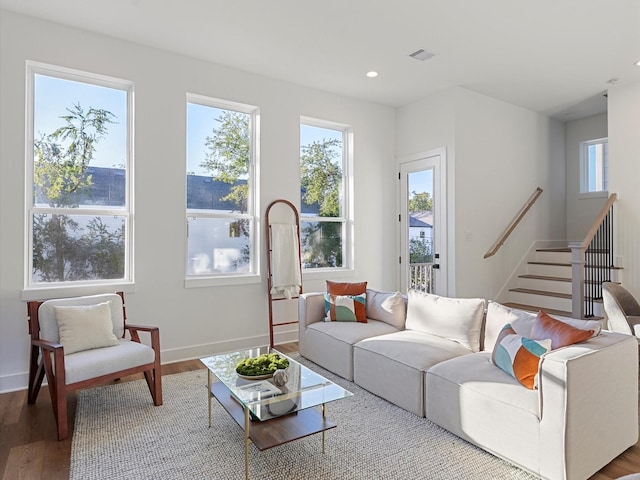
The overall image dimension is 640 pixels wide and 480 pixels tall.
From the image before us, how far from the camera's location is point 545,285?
5367 mm

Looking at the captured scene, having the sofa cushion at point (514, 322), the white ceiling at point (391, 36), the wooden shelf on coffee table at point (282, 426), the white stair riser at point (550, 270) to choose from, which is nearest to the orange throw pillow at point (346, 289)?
the sofa cushion at point (514, 322)

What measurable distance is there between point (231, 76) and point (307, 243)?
2.06 metres

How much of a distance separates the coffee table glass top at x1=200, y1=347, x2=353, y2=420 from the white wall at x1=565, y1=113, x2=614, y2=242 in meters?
5.74

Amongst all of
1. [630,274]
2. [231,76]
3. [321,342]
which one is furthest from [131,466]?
[630,274]

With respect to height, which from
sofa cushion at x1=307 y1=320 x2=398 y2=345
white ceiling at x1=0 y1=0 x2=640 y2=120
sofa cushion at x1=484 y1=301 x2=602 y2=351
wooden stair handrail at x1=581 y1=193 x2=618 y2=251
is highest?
white ceiling at x1=0 y1=0 x2=640 y2=120

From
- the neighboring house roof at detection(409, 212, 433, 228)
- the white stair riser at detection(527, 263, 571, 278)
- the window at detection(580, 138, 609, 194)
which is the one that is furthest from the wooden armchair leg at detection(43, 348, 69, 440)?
the window at detection(580, 138, 609, 194)

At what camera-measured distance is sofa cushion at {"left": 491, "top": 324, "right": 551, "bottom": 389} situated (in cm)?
219

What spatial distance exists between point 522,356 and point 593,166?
18.1 ft

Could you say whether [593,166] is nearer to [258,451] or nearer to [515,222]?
[515,222]

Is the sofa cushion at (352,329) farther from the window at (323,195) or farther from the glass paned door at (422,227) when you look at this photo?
the glass paned door at (422,227)

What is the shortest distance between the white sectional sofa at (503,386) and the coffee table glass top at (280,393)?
0.69 meters

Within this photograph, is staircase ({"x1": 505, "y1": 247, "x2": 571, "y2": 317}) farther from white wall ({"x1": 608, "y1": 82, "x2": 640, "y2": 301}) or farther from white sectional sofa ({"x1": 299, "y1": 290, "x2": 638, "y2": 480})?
white sectional sofa ({"x1": 299, "y1": 290, "x2": 638, "y2": 480})

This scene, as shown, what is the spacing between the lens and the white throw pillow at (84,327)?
9.41 ft

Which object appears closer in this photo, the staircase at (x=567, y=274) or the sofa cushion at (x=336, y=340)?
the sofa cushion at (x=336, y=340)
